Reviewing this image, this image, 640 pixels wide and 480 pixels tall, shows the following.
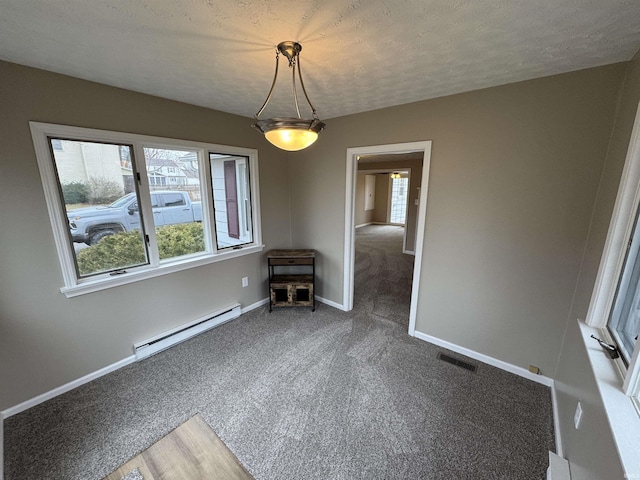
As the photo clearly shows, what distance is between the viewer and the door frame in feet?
8.18

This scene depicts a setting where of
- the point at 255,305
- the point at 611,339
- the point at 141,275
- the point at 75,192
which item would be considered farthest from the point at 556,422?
the point at 75,192

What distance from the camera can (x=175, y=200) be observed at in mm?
2602

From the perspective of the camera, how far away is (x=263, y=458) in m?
1.56

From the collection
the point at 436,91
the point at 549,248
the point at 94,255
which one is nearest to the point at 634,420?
the point at 549,248

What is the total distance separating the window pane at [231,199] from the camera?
3.00m

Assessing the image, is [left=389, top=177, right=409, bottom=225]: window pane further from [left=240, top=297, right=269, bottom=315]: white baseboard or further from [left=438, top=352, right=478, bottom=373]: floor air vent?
[left=438, top=352, right=478, bottom=373]: floor air vent

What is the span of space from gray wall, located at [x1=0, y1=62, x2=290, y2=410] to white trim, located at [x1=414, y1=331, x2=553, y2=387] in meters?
2.68

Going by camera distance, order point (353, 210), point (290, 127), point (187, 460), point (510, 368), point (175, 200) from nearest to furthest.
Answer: point (290, 127) < point (187, 460) < point (510, 368) < point (175, 200) < point (353, 210)

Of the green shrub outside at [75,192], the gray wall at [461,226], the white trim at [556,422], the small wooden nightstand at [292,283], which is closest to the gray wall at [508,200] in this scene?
the gray wall at [461,226]

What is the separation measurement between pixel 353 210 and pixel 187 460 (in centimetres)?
267

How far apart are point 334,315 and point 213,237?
180cm

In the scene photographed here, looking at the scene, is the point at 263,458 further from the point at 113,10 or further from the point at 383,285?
the point at 383,285

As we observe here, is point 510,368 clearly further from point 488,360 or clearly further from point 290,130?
point 290,130

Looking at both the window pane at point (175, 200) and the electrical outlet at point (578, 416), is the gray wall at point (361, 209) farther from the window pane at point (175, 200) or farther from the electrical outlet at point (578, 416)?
the electrical outlet at point (578, 416)
